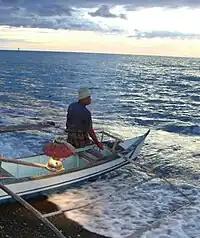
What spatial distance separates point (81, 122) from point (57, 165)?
12.1 ft

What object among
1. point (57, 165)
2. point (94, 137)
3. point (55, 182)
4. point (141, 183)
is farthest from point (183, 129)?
point (57, 165)

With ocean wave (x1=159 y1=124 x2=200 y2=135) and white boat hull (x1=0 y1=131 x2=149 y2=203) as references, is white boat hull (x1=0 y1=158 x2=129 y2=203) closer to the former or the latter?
white boat hull (x1=0 y1=131 x2=149 y2=203)

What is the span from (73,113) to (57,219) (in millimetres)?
3750

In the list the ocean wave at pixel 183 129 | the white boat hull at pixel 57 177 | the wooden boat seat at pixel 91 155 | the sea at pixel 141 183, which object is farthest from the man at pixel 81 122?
the ocean wave at pixel 183 129

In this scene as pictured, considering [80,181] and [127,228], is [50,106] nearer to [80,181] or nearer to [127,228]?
[80,181]

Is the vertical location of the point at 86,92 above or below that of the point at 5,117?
above

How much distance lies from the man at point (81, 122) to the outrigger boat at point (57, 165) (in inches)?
12.8

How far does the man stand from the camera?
13.1 metres

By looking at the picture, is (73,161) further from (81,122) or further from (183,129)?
(183,129)

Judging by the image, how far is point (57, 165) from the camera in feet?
32.2

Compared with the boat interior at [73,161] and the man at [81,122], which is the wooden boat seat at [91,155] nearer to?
the boat interior at [73,161]

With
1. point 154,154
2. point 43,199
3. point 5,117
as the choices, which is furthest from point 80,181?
point 5,117

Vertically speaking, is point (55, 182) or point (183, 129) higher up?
point (55, 182)

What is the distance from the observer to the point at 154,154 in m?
18.0
